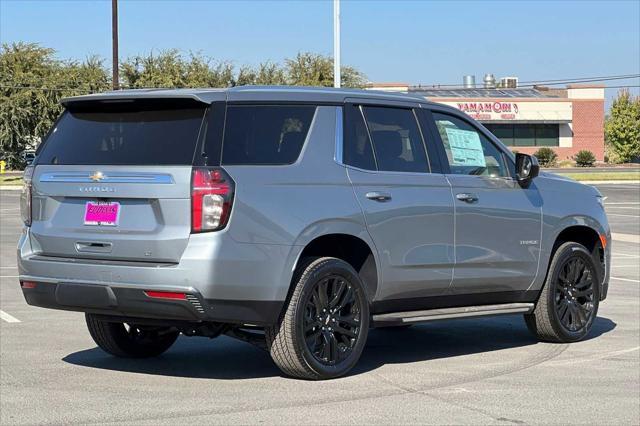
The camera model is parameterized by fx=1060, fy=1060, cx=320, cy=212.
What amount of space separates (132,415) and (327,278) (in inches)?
69.2

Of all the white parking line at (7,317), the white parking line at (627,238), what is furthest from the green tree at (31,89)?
the white parking line at (7,317)

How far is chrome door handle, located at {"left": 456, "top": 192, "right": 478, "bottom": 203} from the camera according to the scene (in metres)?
8.34

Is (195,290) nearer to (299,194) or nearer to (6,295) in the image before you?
(299,194)

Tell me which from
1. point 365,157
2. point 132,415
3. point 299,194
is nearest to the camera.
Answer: point 132,415

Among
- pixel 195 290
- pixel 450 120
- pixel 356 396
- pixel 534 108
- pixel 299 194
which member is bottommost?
pixel 356 396

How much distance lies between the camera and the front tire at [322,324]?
711cm

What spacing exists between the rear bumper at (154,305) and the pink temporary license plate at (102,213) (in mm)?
426

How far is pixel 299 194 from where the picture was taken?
719 centimetres

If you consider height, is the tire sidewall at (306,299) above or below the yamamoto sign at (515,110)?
below

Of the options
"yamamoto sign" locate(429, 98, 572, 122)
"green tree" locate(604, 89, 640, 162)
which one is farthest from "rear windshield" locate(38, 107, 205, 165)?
"green tree" locate(604, 89, 640, 162)

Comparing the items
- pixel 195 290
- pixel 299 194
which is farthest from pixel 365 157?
pixel 195 290

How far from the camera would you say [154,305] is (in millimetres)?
6770

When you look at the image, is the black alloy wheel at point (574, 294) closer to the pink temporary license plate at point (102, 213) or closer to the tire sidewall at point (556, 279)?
the tire sidewall at point (556, 279)

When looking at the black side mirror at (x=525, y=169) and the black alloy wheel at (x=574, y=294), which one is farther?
the black alloy wheel at (x=574, y=294)
